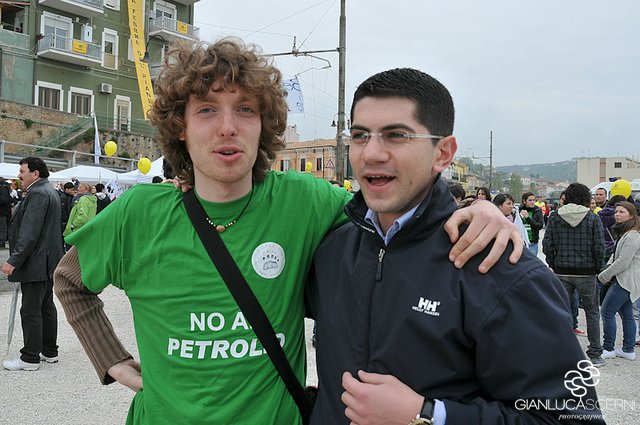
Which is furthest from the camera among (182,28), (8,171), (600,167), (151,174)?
(600,167)

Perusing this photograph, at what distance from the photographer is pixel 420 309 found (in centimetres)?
149

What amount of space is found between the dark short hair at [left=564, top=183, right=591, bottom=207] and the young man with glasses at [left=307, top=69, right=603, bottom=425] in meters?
5.61

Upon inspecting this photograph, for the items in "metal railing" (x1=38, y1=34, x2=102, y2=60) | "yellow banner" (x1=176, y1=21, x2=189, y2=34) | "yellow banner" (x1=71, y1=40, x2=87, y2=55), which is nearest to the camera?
A: "metal railing" (x1=38, y1=34, x2=102, y2=60)

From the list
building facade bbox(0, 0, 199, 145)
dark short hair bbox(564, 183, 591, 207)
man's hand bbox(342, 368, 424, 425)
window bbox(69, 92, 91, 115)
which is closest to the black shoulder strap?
man's hand bbox(342, 368, 424, 425)

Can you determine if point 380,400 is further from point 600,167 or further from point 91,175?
point 600,167

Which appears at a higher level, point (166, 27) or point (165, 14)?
point (165, 14)

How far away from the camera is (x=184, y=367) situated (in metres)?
1.85

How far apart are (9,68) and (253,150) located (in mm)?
29715

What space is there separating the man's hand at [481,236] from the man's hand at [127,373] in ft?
4.56

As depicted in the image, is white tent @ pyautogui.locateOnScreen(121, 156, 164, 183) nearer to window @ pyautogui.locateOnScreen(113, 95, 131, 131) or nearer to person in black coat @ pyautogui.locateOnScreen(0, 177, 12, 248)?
person in black coat @ pyautogui.locateOnScreen(0, 177, 12, 248)

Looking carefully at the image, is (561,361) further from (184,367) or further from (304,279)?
(184,367)

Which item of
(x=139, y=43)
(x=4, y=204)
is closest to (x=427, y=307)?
(x=4, y=204)

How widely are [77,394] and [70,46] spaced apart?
27.8 meters

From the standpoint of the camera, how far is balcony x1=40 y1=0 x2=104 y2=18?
89.6 ft
